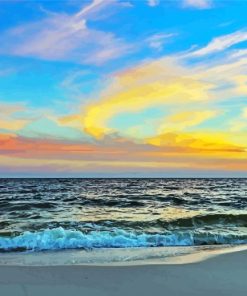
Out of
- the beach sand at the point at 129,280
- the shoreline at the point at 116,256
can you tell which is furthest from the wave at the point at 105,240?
the beach sand at the point at 129,280

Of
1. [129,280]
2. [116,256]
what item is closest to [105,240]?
[116,256]

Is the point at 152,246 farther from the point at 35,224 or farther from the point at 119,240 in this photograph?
the point at 35,224

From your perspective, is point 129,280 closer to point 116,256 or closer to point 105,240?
point 116,256

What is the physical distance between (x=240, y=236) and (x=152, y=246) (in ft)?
8.75

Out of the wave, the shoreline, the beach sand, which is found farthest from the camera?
the wave

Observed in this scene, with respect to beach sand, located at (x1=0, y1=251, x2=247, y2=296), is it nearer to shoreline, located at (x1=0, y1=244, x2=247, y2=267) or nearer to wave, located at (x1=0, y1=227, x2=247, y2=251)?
shoreline, located at (x1=0, y1=244, x2=247, y2=267)

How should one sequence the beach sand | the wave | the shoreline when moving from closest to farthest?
the beach sand, the shoreline, the wave

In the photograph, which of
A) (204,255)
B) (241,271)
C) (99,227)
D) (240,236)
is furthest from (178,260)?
(99,227)

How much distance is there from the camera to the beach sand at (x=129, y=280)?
5.21 metres

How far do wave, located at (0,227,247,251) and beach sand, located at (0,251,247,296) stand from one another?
266cm

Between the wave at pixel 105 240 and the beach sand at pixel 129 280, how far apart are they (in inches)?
105

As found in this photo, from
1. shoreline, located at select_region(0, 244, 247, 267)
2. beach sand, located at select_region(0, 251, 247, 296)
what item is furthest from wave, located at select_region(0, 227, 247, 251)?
beach sand, located at select_region(0, 251, 247, 296)

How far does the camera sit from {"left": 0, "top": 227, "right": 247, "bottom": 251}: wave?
9234 millimetres

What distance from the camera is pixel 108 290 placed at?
5.29 meters
